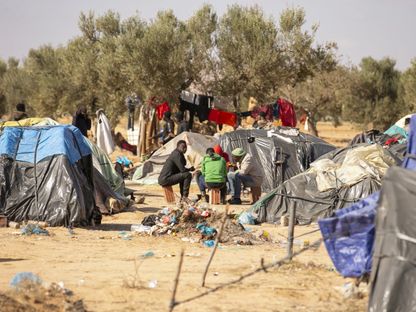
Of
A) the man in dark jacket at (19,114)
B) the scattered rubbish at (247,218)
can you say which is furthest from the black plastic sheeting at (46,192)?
the man in dark jacket at (19,114)

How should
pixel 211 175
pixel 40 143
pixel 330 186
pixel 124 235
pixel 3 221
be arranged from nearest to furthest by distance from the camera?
pixel 124 235 → pixel 3 221 → pixel 40 143 → pixel 330 186 → pixel 211 175

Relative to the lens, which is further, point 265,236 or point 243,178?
point 243,178

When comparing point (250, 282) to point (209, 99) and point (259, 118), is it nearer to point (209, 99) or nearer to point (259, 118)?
point (259, 118)

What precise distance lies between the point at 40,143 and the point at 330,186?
521cm

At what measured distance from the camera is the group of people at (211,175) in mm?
17406

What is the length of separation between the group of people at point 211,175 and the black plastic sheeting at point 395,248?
10053 mm

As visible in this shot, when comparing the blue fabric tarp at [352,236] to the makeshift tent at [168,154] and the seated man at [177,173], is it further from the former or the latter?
the makeshift tent at [168,154]

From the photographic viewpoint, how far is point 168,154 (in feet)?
75.8

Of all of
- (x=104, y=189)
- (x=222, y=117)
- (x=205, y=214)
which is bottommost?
(x=205, y=214)

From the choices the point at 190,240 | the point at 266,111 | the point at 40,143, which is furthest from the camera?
the point at 266,111

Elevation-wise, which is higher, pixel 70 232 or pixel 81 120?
pixel 81 120

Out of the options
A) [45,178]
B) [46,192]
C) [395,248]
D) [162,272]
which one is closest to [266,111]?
[45,178]

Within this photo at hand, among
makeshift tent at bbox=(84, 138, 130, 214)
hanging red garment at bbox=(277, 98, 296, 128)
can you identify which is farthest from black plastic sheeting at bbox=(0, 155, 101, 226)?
hanging red garment at bbox=(277, 98, 296, 128)

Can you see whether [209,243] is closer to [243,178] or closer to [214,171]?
[214,171]
